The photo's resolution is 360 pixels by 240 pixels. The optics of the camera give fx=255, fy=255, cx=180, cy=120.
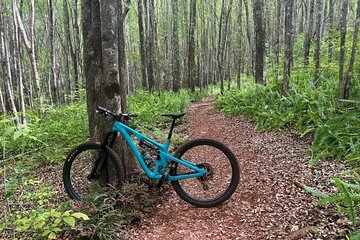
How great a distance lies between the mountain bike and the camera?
357 cm

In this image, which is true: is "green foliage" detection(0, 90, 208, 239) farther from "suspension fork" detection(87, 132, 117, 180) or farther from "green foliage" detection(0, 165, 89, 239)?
"suspension fork" detection(87, 132, 117, 180)

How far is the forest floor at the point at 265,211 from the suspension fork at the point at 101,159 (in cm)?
102

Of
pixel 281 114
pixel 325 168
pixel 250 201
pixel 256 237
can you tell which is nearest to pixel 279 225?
pixel 256 237

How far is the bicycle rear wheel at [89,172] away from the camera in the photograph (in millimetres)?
3605

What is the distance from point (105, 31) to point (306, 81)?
6.23 meters

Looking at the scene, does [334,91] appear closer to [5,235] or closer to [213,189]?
[213,189]

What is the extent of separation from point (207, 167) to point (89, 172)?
1925mm

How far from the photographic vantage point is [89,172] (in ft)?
13.5

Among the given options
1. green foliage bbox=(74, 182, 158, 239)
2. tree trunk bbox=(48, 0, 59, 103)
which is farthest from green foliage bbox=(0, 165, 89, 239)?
tree trunk bbox=(48, 0, 59, 103)

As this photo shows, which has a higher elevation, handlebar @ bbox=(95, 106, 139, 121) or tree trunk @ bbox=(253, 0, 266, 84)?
tree trunk @ bbox=(253, 0, 266, 84)

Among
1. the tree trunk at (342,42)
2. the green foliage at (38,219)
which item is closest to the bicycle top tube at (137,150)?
the green foliage at (38,219)

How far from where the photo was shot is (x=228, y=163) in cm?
379

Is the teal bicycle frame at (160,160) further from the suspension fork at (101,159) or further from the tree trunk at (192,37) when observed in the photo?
the tree trunk at (192,37)

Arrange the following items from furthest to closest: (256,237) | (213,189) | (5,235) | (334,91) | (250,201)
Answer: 1. (334,91)
2. (213,189)
3. (250,201)
4. (5,235)
5. (256,237)
